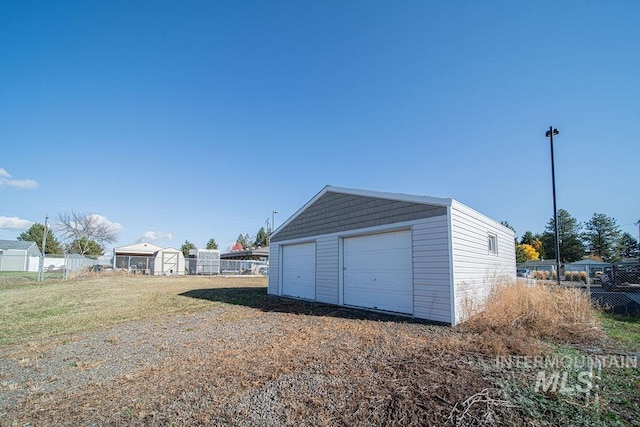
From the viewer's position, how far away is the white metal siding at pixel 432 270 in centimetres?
711

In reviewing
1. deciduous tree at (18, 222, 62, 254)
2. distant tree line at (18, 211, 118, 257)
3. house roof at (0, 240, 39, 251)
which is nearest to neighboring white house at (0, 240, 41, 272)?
house roof at (0, 240, 39, 251)

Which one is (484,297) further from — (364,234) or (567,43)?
(567,43)

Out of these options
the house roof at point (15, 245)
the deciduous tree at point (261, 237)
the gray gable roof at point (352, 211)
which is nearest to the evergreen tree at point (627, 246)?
the gray gable roof at point (352, 211)

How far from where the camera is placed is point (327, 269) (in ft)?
34.9

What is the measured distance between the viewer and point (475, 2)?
24.2 ft

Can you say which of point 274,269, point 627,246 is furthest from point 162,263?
point 627,246

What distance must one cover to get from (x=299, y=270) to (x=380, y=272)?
4.38 m

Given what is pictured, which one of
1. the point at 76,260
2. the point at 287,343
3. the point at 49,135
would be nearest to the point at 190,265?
the point at 76,260

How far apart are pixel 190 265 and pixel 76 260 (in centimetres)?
905

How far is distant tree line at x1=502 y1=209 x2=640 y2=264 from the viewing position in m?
41.5

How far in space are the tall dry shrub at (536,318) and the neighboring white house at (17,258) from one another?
43.3 meters

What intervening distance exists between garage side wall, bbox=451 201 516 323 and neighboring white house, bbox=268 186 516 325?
0.02m

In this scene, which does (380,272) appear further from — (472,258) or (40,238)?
(40,238)

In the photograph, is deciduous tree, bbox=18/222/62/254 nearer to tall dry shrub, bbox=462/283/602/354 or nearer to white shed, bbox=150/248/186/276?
white shed, bbox=150/248/186/276
